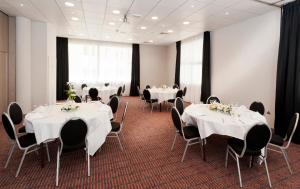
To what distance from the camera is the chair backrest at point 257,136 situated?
8.25 ft

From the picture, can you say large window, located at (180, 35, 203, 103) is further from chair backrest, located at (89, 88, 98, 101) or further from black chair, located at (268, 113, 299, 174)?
black chair, located at (268, 113, 299, 174)

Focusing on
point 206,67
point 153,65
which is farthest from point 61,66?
point 206,67

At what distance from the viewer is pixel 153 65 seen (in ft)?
41.5

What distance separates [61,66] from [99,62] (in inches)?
81.9

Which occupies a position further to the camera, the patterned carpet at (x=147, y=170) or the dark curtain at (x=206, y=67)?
the dark curtain at (x=206, y=67)

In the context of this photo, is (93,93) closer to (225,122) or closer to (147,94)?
(147,94)

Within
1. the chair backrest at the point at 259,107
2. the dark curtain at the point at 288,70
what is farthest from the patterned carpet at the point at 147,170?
the chair backrest at the point at 259,107

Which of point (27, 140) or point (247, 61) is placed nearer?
point (27, 140)

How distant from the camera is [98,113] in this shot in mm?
3469

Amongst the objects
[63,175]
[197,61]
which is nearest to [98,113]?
[63,175]

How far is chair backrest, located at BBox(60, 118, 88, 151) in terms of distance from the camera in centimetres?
256

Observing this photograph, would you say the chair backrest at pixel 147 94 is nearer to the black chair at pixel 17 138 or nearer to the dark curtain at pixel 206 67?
the dark curtain at pixel 206 67

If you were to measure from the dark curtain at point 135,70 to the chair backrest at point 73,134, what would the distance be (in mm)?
9329

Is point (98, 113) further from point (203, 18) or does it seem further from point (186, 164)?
point (203, 18)
